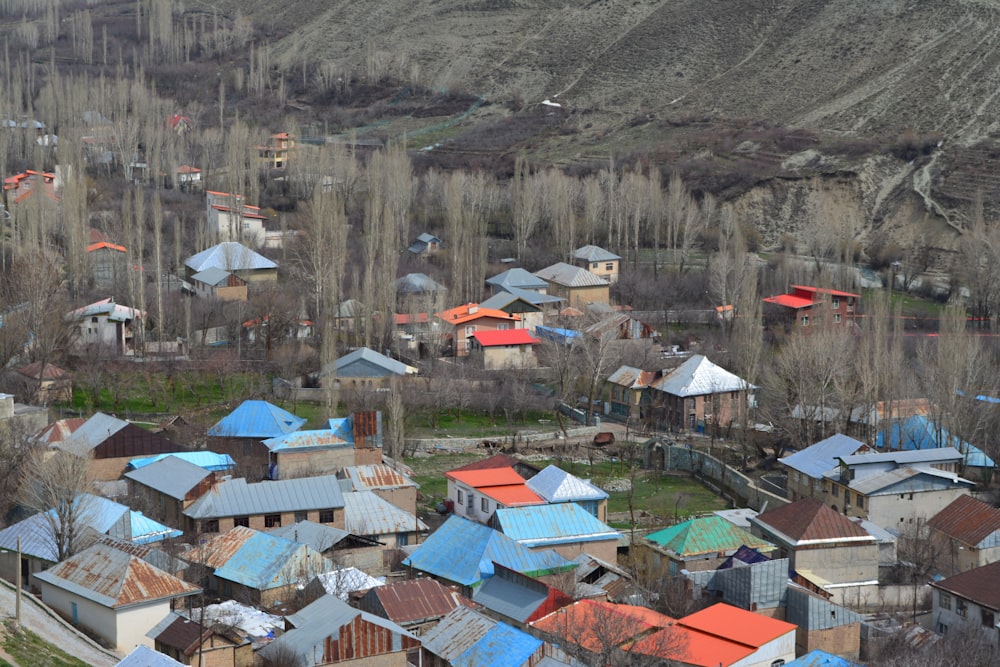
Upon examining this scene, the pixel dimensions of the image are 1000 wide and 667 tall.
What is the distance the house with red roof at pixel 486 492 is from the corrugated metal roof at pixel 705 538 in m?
2.45

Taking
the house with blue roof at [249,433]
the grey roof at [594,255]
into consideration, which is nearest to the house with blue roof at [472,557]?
the house with blue roof at [249,433]

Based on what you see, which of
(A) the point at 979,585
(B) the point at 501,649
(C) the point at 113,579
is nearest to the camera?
(B) the point at 501,649

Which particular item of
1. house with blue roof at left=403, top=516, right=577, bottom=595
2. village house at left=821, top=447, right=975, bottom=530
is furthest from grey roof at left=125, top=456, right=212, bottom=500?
village house at left=821, top=447, right=975, bottom=530

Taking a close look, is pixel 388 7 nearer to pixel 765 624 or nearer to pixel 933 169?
pixel 933 169

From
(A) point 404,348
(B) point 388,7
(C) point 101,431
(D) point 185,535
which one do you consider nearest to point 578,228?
(A) point 404,348

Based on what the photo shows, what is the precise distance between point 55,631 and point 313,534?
16.6ft

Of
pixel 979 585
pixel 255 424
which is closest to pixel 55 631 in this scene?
pixel 255 424

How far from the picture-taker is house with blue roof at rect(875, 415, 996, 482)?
27.3 meters

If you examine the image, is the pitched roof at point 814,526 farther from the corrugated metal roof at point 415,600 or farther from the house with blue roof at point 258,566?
the house with blue roof at point 258,566

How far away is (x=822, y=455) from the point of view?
86.1 ft

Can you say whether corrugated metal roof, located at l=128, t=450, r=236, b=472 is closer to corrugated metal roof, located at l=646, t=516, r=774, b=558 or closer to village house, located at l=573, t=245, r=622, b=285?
corrugated metal roof, located at l=646, t=516, r=774, b=558

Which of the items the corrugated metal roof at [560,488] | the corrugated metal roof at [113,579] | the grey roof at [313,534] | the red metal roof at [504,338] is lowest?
the grey roof at [313,534]

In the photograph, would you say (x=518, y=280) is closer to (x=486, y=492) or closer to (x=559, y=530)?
(x=486, y=492)

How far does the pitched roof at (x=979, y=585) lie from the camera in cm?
1916
